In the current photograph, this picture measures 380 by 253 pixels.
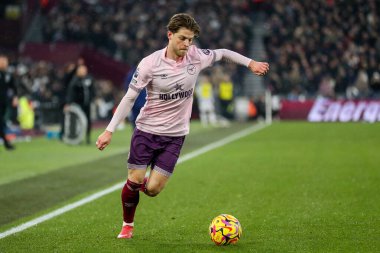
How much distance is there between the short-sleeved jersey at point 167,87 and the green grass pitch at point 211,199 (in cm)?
110

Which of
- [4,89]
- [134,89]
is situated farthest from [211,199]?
[4,89]

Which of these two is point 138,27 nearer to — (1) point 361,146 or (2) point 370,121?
(2) point 370,121

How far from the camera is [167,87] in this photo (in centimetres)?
806

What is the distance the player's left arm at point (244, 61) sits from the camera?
8023 millimetres

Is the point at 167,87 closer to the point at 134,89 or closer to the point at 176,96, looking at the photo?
the point at 176,96

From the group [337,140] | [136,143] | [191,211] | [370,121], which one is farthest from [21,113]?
[136,143]

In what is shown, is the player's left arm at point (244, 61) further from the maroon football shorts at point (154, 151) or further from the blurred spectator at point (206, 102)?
the blurred spectator at point (206, 102)

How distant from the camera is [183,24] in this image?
25.4ft

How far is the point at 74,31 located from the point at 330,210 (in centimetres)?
3084

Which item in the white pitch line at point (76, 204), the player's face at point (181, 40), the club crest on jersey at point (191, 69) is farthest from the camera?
the white pitch line at point (76, 204)

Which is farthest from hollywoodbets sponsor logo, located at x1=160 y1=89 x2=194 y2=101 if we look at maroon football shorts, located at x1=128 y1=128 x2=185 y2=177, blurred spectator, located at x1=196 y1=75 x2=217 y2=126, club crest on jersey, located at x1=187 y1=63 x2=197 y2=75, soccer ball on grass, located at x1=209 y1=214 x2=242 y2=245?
blurred spectator, located at x1=196 y1=75 x2=217 y2=126

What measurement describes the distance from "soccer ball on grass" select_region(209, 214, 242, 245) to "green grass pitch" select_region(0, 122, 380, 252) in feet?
0.37

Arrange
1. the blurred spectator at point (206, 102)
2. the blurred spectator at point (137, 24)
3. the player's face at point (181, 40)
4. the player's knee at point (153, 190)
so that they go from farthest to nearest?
the blurred spectator at point (137, 24) → the blurred spectator at point (206, 102) → the player's knee at point (153, 190) → the player's face at point (181, 40)

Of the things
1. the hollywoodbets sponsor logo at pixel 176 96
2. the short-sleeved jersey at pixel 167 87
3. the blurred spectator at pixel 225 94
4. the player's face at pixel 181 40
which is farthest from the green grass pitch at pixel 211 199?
the blurred spectator at pixel 225 94
